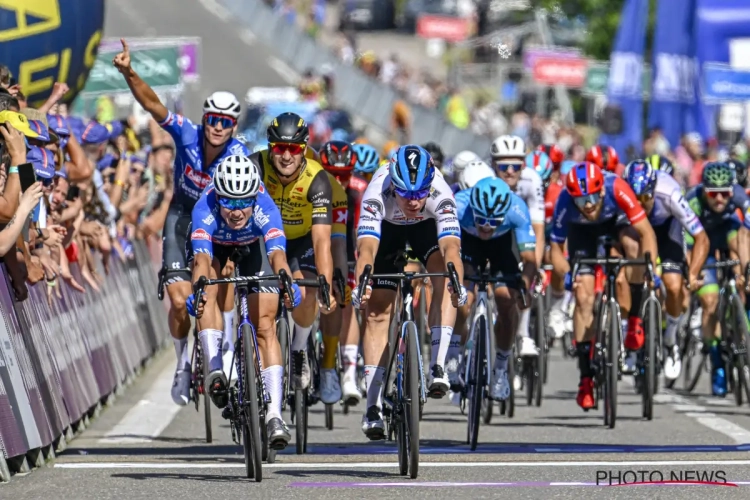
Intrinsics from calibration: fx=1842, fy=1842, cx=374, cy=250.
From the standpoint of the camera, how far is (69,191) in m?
15.2

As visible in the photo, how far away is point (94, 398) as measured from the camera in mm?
13922

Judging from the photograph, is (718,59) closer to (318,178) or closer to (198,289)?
(318,178)

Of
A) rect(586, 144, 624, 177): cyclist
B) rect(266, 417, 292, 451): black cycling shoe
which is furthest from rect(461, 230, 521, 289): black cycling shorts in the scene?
rect(586, 144, 624, 177): cyclist

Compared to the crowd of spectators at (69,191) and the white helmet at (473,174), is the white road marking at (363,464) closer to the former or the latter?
the crowd of spectators at (69,191)

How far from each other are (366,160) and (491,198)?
332cm

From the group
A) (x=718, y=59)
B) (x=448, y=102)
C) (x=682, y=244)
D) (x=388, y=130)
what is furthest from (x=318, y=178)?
(x=388, y=130)

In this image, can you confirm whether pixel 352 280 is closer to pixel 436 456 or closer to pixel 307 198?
pixel 307 198

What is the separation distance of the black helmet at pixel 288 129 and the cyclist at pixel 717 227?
513 cm

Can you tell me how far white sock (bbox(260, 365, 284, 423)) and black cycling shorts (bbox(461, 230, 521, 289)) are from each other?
10.0ft

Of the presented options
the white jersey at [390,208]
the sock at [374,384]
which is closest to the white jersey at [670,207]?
the white jersey at [390,208]

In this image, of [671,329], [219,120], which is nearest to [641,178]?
[671,329]

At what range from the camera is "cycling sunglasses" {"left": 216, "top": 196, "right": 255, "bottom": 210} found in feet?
34.5

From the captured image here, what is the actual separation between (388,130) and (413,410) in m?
41.2

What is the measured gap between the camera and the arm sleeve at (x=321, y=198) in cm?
1179
